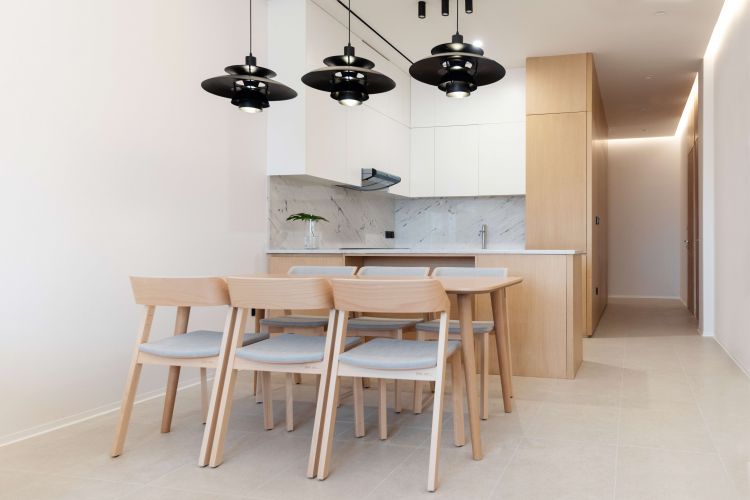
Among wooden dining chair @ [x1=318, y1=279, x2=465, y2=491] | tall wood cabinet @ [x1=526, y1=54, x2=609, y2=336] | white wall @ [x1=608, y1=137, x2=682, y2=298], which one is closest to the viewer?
wooden dining chair @ [x1=318, y1=279, x2=465, y2=491]

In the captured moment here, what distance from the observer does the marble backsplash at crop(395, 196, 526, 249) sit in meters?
6.93

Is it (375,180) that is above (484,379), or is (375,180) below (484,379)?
above

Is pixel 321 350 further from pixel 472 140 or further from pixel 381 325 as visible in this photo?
pixel 472 140

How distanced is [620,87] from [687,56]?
118 cm

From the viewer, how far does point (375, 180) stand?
5785mm

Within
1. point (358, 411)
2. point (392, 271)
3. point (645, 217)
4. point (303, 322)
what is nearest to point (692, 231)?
Answer: point (645, 217)

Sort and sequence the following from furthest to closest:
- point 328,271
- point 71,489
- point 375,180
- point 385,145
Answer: point 385,145, point 375,180, point 328,271, point 71,489

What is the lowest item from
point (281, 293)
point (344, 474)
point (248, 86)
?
point (344, 474)

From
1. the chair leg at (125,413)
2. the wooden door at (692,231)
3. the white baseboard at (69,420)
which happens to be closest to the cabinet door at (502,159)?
the wooden door at (692,231)

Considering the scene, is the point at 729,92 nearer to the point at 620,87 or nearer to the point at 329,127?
the point at 620,87

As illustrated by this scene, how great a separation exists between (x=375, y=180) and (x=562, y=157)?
1.77m

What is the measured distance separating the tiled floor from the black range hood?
2325 mm

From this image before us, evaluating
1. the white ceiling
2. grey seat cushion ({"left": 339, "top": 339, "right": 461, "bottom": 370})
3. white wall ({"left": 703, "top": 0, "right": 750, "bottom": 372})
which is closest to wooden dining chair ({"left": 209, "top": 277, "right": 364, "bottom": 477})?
grey seat cushion ({"left": 339, "top": 339, "right": 461, "bottom": 370})

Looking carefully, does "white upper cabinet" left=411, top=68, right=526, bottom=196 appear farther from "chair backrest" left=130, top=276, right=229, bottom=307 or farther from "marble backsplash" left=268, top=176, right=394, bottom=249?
"chair backrest" left=130, top=276, right=229, bottom=307
